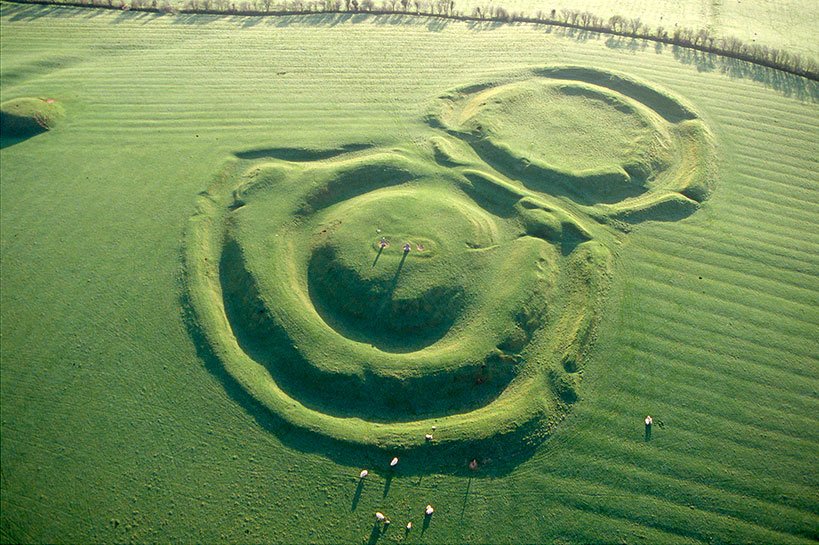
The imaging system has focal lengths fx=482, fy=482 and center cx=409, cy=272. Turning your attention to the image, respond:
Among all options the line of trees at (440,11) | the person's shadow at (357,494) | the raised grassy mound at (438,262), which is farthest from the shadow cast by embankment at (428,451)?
the line of trees at (440,11)

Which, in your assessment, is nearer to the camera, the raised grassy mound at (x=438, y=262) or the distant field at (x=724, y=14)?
the raised grassy mound at (x=438, y=262)

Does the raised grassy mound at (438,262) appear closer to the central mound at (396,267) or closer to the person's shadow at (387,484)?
the central mound at (396,267)

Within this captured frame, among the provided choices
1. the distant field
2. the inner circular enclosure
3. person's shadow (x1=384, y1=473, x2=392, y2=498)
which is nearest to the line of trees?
the distant field

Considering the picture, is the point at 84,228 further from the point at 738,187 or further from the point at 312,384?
the point at 738,187

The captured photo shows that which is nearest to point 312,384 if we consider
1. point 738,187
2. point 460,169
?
point 460,169

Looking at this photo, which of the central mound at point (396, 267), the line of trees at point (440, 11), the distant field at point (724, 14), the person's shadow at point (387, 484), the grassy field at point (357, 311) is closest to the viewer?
the grassy field at point (357, 311)

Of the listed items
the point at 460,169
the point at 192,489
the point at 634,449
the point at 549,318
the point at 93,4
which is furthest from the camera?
the point at 93,4

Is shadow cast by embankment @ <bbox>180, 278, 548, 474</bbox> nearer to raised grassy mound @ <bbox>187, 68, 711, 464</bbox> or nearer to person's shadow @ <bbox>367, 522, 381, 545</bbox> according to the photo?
raised grassy mound @ <bbox>187, 68, 711, 464</bbox>
